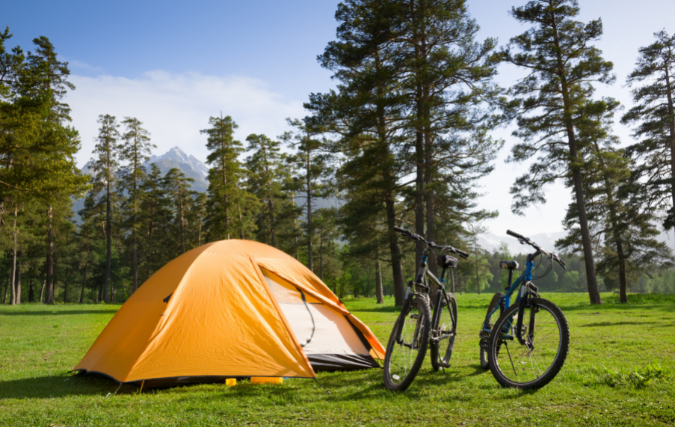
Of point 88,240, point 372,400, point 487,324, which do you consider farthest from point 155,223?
→ point 372,400

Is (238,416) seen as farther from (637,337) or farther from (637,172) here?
(637,172)

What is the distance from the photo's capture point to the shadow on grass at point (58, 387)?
4305mm

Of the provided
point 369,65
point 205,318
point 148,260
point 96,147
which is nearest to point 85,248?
point 148,260

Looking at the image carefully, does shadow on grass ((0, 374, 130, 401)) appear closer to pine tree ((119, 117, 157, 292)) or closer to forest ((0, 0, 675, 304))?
forest ((0, 0, 675, 304))

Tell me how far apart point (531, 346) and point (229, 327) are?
3285 mm

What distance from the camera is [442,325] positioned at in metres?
4.46

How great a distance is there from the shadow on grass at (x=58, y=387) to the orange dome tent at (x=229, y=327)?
0.17m

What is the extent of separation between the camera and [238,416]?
11.1ft

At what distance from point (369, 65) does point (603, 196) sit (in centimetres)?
1487

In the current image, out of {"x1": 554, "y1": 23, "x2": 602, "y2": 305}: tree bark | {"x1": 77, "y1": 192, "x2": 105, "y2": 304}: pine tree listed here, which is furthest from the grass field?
{"x1": 77, "y1": 192, "x2": 105, "y2": 304}: pine tree

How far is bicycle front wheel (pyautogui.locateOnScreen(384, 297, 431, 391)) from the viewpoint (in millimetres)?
3861

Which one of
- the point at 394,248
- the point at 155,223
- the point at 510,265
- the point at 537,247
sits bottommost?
the point at 510,265

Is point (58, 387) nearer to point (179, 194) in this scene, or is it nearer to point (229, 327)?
point (229, 327)

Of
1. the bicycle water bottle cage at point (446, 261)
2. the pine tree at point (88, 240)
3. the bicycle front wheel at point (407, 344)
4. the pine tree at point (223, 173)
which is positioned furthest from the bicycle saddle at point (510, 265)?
the pine tree at point (88, 240)
